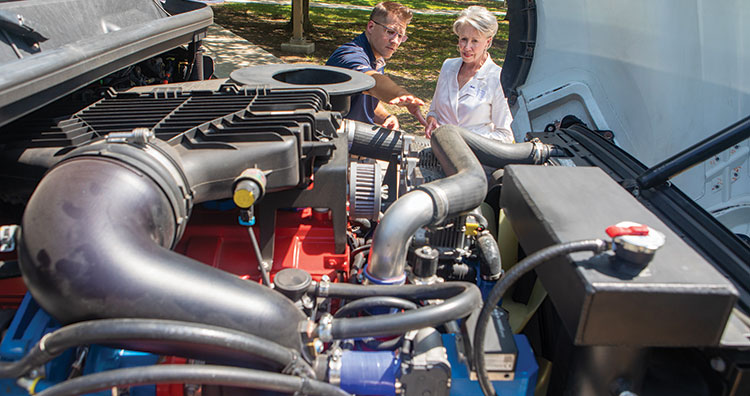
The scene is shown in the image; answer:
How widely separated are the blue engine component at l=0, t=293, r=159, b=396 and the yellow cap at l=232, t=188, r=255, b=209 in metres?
0.45

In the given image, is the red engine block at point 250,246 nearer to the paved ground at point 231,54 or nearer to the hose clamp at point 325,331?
the hose clamp at point 325,331

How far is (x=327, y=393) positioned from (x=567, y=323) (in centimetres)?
54

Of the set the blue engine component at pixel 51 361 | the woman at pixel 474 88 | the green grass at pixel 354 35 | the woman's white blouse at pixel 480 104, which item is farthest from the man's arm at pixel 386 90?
the green grass at pixel 354 35

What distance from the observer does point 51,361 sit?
4.00ft

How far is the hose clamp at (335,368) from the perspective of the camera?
126 cm

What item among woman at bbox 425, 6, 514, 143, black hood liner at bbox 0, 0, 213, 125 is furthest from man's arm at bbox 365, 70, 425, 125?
black hood liner at bbox 0, 0, 213, 125

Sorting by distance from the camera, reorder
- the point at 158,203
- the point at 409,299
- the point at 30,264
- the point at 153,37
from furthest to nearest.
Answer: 1. the point at 153,37
2. the point at 409,299
3. the point at 158,203
4. the point at 30,264

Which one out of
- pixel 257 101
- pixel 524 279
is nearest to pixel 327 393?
pixel 524 279

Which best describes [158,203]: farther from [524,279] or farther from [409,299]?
[524,279]

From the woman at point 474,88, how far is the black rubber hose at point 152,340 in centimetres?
225

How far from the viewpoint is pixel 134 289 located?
103 centimetres

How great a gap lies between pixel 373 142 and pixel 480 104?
1501 mm

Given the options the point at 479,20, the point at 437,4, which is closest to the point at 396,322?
the point at 479,20

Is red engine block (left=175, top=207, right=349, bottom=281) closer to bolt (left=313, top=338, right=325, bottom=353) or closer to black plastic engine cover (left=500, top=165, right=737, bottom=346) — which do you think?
bolt (left=313, top=338, right=325, bottom=353)
